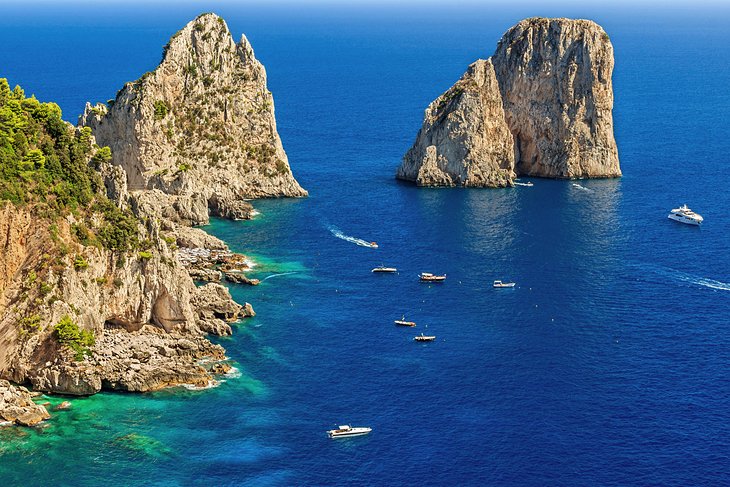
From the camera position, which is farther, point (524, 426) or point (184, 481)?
point (524, 426)

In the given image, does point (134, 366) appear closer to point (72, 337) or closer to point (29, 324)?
point (72, 337)

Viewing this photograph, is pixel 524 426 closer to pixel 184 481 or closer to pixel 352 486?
pixel 352 486

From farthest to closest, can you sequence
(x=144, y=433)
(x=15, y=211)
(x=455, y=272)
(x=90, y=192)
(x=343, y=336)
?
(x=455, y=272) < (x=343, y=336) < (x=90, y=192) < (x=15, y=211) < (x=144, y=433)

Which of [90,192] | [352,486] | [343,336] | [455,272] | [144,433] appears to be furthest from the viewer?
[455,272]

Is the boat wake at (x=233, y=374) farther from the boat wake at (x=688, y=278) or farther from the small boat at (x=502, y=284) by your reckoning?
the boat wake at (x=688, y=278)

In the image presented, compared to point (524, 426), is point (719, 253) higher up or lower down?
higher up

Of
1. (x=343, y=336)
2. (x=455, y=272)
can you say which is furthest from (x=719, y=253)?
(x=343, y=336)

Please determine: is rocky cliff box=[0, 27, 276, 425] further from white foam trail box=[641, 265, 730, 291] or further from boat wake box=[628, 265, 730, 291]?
white foam trail box=[641, 265, 730, 291]
